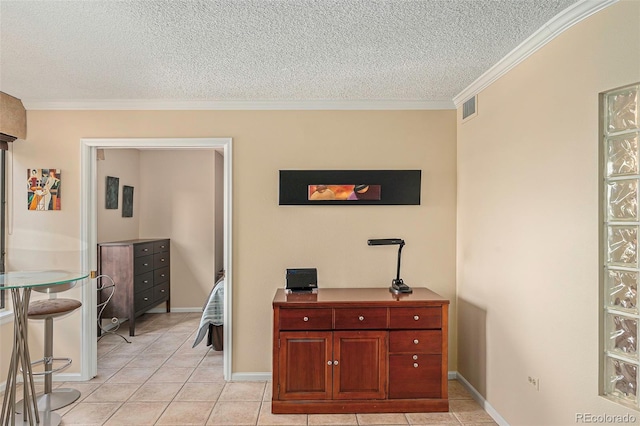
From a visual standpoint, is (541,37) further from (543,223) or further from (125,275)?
(125,275)

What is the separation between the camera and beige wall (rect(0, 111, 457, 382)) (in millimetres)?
3627

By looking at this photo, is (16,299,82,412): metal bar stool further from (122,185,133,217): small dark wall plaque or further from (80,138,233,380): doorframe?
(122,185,133,217): small dark wall plaque

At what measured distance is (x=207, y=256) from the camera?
20.4 feet

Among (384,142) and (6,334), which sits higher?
(384,142)

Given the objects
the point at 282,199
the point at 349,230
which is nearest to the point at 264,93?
the point at 282,199

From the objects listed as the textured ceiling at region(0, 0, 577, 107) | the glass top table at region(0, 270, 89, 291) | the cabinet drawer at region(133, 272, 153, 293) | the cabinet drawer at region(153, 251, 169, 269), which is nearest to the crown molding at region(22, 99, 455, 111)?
the textured ceiling at region(0, 0, 577, 107)

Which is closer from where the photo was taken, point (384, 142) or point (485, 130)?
point (485, 130)

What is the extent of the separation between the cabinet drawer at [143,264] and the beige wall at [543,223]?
13.0 feet

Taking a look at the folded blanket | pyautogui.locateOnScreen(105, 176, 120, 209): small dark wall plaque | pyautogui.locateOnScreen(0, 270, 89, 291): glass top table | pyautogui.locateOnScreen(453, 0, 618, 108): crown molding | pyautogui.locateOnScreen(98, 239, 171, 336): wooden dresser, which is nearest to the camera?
pyautogui.locateOnScreen(453, 0, 618, 108): crown molding

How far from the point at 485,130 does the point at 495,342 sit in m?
1.60

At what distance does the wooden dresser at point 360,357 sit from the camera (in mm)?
2994

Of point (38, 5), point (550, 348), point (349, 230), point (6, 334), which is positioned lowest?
point (6, 334)

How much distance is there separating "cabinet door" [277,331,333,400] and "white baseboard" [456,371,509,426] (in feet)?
3.96

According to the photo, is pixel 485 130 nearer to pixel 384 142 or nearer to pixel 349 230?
pixel 384 142
